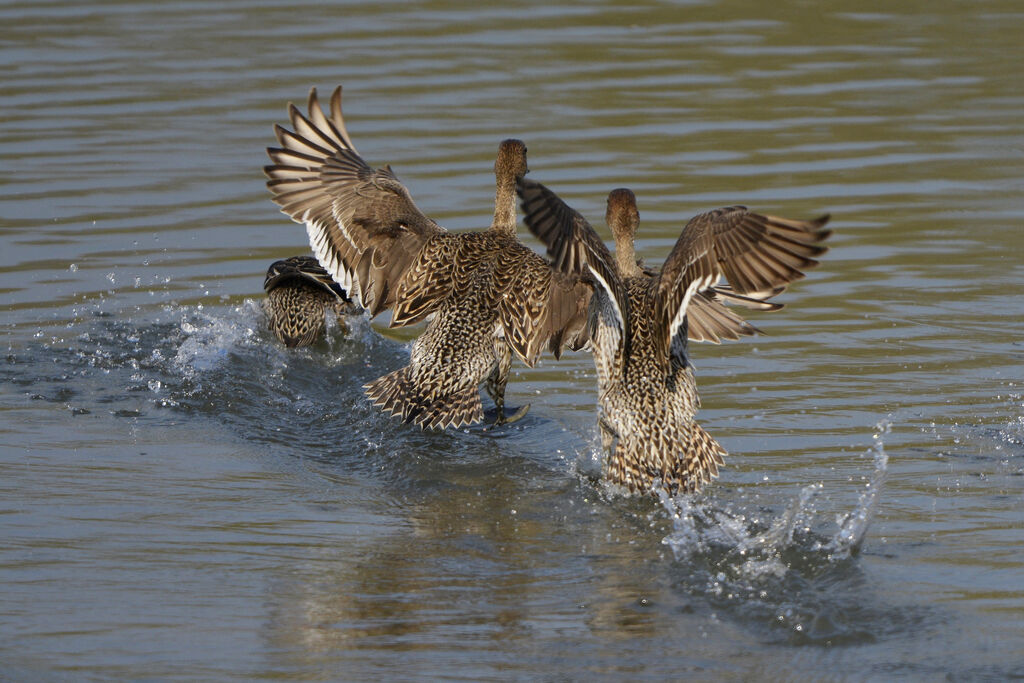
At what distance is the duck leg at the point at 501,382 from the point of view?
23.4 ft

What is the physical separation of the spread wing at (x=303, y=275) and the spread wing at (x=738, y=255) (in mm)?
2631

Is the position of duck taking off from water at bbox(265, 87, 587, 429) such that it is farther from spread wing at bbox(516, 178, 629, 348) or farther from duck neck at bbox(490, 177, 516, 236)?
spread wing at bbox(516, 178, 629, 348)

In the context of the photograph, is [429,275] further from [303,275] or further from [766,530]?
[766,530]

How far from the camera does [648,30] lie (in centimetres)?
1457

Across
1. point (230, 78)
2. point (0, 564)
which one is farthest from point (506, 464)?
point (230, 78)

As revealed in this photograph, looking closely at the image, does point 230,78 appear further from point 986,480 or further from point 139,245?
point 986,480

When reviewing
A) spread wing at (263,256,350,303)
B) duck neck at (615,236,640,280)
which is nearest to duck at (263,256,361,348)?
spread wing at (263,256,350,303)

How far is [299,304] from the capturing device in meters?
8.28

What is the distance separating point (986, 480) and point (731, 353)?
209 cm

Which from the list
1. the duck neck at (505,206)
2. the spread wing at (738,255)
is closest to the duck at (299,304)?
the duck neck at (505,206)

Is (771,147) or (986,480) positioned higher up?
(771,147)

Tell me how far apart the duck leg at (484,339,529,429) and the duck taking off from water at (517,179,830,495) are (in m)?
0.83

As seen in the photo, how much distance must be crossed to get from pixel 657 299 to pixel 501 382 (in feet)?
4.88

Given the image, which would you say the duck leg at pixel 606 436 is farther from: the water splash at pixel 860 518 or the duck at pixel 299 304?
the duck at pixel 299 304
